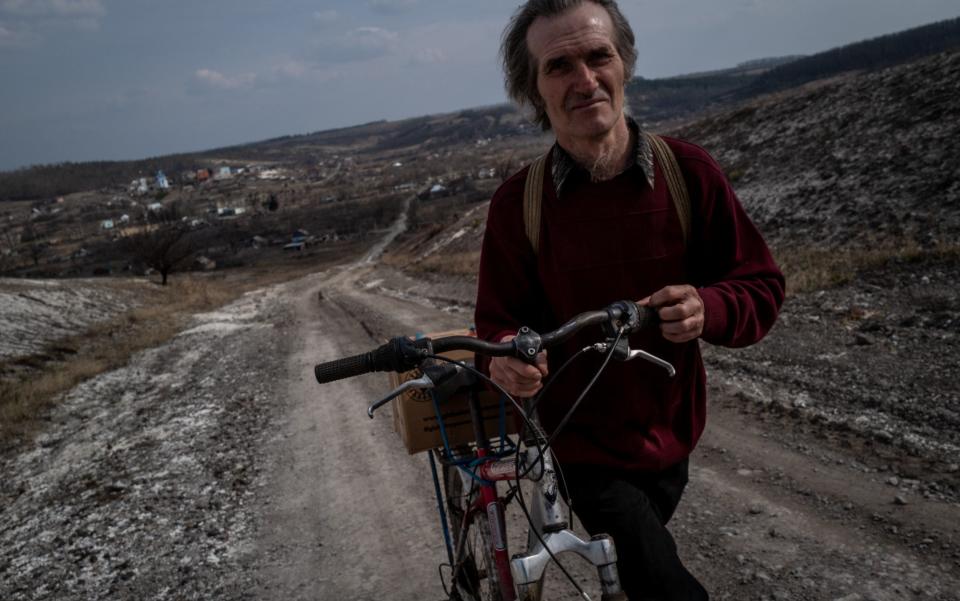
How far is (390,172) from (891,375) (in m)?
182

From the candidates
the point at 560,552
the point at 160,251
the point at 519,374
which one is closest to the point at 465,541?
the point at 560,552

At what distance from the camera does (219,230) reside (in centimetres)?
10119

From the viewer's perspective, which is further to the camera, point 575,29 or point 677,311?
point 575,29

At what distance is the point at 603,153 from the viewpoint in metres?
2.32

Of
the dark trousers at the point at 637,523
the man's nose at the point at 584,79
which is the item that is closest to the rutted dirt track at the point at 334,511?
the dark trousers at the point at 637,523

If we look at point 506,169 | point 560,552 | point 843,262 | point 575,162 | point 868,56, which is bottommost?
point 843,262

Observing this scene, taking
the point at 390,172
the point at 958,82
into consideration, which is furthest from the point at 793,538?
the point at 390,172

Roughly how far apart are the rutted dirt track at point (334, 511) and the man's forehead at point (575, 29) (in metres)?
3.25

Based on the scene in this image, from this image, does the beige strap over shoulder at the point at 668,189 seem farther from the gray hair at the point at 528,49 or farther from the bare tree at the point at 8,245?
the bare tree at the point at 8,245

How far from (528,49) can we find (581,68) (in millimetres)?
272

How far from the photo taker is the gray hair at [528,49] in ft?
7.70

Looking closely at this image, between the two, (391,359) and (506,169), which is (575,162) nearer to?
(391,359)

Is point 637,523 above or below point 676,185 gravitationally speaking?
below

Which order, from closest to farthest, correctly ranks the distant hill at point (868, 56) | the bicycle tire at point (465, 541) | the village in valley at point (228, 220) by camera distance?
the bicycle tire at point (465, 541)
the village in valley at point (228, 220)
the distant hill at point (868, 56)
